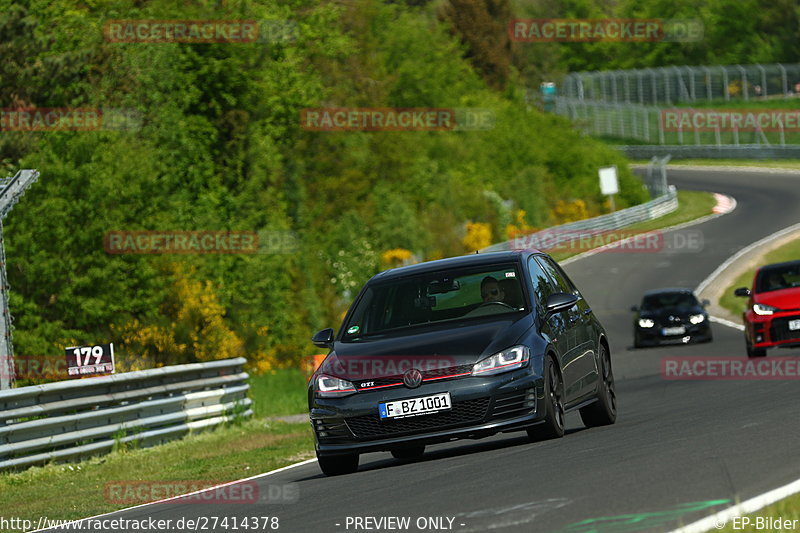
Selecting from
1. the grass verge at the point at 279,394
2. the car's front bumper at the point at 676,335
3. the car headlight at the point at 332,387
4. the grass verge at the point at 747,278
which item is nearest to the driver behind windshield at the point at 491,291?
the car headlight at the point at 332,387

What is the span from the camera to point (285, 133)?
58.7 meters

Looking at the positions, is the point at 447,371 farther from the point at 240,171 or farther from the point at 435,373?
the point at 240,171

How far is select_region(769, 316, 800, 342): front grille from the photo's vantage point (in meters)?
23.5

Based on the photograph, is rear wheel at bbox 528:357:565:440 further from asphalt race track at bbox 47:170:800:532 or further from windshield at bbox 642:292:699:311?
windshield at bbox 642:292:699:311

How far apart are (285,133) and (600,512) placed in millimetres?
51707

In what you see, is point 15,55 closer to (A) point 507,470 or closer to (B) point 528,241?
(B) point 528,241

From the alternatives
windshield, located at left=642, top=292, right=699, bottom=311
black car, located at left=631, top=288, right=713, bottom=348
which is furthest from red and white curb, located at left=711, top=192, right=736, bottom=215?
black car, located at left=631, top=288, right=713, bottom=348

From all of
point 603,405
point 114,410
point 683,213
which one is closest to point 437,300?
point 603,405

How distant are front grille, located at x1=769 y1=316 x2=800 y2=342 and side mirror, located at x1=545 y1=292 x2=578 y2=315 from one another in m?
11.9

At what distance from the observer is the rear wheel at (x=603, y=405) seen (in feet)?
45.6

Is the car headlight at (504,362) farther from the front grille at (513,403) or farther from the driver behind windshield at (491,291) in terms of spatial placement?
the driver behind windshield at (491,291)

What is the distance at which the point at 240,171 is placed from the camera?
5641 centimetres

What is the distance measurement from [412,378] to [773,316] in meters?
13.4

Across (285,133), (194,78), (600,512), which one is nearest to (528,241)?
(285,133)
